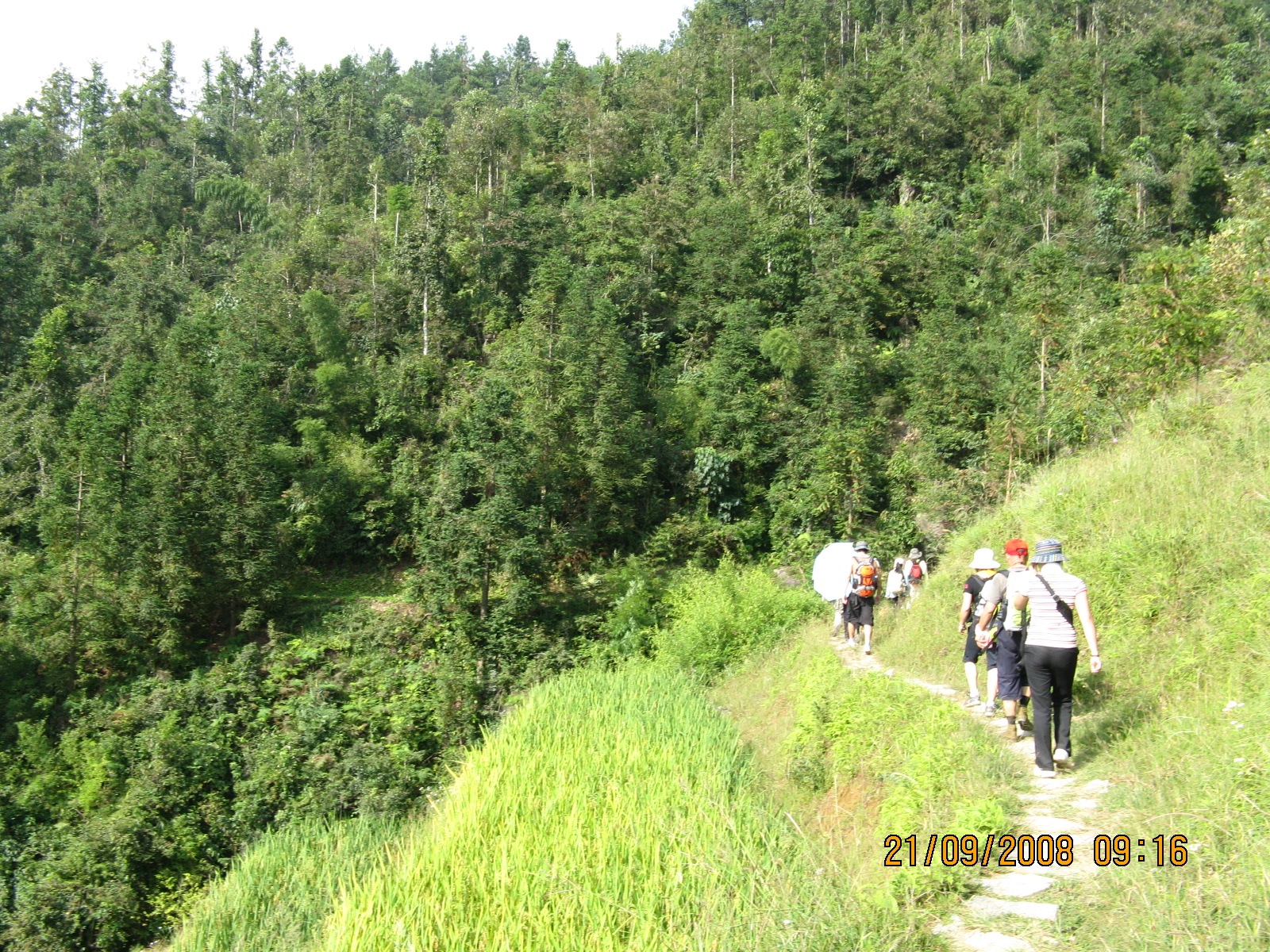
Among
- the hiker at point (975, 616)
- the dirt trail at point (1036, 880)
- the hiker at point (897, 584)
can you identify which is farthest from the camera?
the hiker at point (897, 584)

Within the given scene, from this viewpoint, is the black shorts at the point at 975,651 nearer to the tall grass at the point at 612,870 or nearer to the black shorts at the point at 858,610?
the tall grass at the point at 612,870

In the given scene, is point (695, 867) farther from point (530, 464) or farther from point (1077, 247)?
point (1077, 247)

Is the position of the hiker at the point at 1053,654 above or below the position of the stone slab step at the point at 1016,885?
above

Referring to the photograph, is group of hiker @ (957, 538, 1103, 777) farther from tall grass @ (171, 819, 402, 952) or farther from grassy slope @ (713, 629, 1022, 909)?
tall grass @ (171, 819, 402, 952)

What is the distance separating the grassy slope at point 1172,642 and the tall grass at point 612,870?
1.08 m

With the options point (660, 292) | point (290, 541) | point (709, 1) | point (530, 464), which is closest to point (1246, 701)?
point (530, 464)

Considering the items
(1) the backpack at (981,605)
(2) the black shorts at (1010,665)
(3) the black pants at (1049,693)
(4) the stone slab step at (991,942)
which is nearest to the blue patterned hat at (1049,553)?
(1) the backpack at (981,605)

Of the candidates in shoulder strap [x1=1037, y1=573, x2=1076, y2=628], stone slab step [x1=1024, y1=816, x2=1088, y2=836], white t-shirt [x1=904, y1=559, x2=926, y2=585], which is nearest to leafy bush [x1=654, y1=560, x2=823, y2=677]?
white t-shirt [x1=904, y1=559, x2=926, y2=585]

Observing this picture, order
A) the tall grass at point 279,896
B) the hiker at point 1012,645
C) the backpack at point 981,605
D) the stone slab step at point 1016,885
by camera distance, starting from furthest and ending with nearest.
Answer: the tall grass at point 279,896 < the backpack at point 981,605 < the hiker at point 1012,645 < the stone slab step at point 1016,885

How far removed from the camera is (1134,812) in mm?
4391

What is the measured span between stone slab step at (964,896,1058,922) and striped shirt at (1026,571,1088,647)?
1.82m

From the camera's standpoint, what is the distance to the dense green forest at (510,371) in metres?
16.5

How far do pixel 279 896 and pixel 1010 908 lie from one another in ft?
26.8

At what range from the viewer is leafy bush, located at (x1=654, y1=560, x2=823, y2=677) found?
13.7m
